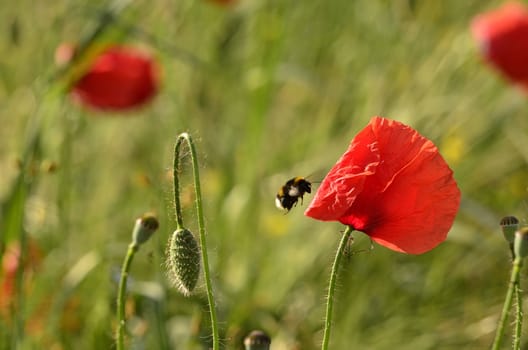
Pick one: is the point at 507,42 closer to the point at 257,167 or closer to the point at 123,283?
the point at 257,167

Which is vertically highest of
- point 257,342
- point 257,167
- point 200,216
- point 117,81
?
point 117,81

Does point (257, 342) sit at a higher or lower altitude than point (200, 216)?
lower

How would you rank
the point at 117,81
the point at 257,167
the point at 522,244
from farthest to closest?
the point at 257,167 < the point at 117,81 < the point at 522,244

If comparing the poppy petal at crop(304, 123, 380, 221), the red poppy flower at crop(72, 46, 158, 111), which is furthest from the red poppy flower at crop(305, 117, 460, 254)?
the red poppy flower at crop(72, 46, 158, 111)

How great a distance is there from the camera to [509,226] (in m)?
0.99

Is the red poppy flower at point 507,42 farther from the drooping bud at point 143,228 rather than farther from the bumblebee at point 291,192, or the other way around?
the drooping bud at point 143,228

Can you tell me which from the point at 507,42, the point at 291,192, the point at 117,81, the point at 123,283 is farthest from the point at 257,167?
the point at 123,283

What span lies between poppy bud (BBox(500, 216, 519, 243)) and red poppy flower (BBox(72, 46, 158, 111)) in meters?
1.58

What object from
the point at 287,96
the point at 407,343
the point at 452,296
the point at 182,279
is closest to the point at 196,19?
the point at 287,96

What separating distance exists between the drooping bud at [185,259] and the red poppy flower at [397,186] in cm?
14

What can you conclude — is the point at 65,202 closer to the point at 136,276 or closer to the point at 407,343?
the point at 136,276

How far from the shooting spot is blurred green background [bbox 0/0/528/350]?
209 centimetres

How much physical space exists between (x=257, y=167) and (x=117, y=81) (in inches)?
18.6

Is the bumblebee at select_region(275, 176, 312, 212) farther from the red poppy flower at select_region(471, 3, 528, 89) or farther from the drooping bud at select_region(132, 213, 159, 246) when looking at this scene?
the red poppy flower at select_region(471, 3, 528, 89)
